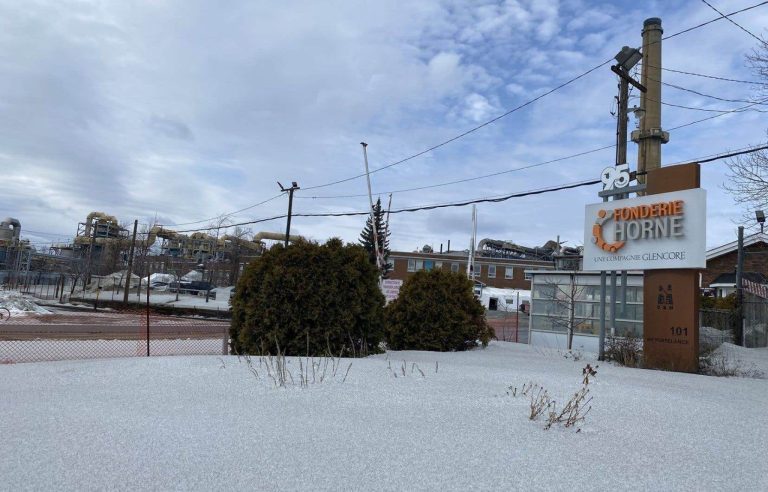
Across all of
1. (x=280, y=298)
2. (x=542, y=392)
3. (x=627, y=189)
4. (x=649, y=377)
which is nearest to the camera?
(x=542, y=392)

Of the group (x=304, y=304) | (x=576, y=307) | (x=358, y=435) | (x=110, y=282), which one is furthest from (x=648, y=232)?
(x=110, y=282)

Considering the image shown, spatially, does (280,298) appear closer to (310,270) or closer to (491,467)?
(310,270)

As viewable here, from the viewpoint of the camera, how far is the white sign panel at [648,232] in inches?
405

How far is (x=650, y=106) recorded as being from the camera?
16656 mm

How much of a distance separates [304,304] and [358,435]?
4.98 metres

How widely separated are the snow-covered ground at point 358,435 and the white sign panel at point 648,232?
149 inches

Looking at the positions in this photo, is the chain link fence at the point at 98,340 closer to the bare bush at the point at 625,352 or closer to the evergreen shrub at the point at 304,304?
the evergreen shrub at the point at 304,304

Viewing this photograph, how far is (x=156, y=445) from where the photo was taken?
4.16 meters

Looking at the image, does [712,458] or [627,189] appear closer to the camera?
[712,458]

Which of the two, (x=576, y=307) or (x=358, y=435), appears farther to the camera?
(x=576, y=307)

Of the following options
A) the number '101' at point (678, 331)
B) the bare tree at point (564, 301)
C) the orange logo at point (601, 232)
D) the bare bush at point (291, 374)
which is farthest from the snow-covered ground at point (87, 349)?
the bare tree at point (564, 301)

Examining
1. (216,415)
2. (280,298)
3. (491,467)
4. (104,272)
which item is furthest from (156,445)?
(104,272)

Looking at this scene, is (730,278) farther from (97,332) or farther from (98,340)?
(97,332)

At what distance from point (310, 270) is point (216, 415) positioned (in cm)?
457
